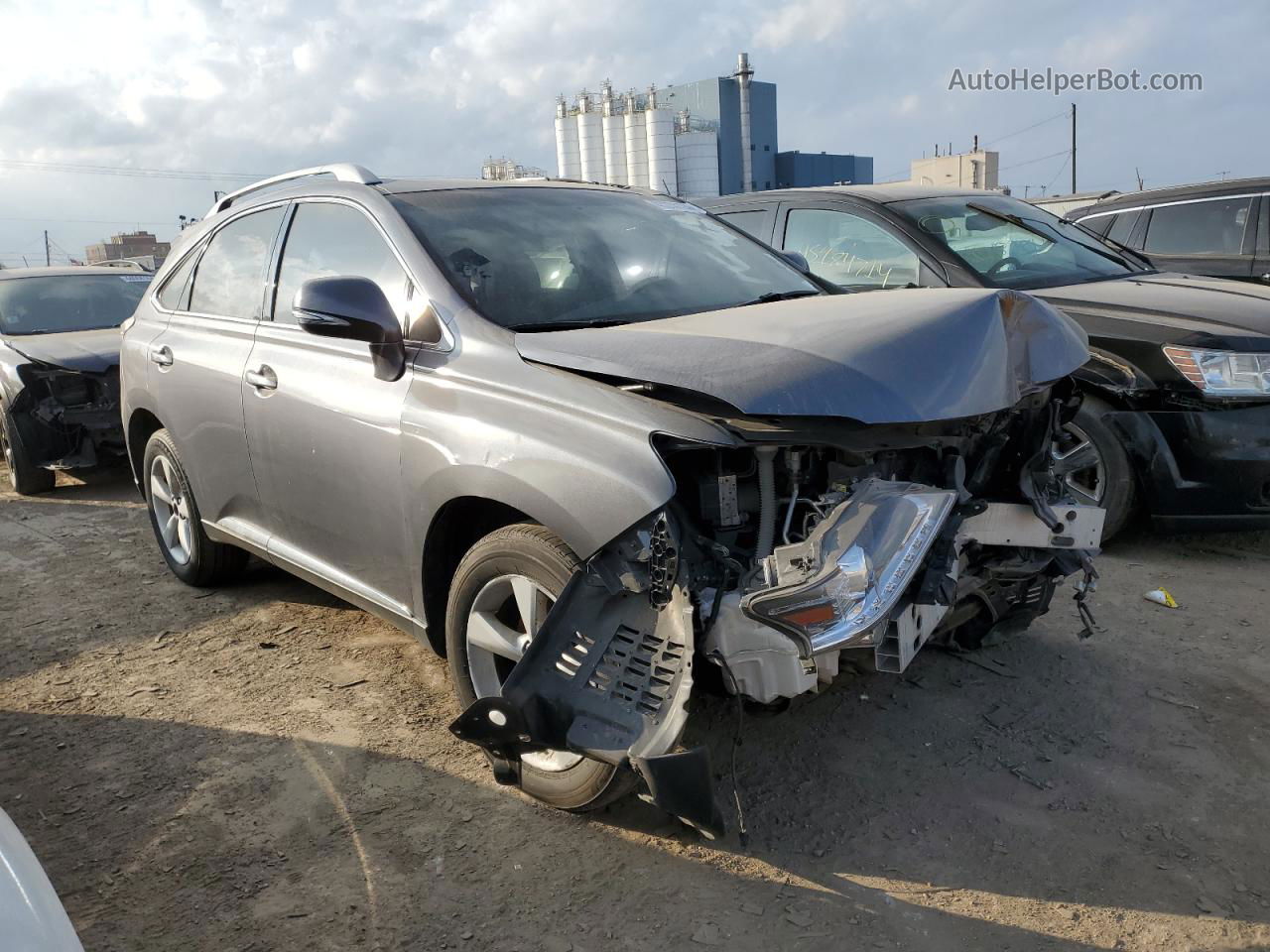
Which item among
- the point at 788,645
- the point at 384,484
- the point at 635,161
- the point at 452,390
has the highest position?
the point at 635,161

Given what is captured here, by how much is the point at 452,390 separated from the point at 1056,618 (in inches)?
108

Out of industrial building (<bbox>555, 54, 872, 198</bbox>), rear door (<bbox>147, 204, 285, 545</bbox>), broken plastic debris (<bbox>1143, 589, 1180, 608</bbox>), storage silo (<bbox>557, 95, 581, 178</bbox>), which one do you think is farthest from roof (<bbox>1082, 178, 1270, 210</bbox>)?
storage silo (<bbox>557, 95, 581, 178</bbox>)

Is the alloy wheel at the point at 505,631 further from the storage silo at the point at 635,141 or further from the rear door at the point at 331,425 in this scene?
the storage silo at the point at 635,141

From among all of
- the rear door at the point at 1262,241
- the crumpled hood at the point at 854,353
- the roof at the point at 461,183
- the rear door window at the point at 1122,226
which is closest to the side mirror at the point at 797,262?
the roof at the point at 461,183

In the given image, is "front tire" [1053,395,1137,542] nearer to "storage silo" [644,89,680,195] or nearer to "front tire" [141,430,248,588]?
"front tire" [141,430,248,588]

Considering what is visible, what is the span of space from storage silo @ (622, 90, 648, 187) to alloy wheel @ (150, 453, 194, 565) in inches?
1298

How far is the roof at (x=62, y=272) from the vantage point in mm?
8781

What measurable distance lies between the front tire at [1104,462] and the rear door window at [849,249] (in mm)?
1256

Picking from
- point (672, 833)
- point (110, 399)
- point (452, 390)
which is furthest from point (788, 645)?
point (110, 399)

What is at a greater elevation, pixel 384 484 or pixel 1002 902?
pixel 384 484

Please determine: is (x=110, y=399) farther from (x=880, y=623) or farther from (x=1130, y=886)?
(x=1130, y=886)

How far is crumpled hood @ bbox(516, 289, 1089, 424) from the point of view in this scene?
2.43 metres

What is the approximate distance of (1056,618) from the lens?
4.25 meters

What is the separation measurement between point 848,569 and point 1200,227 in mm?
6952
